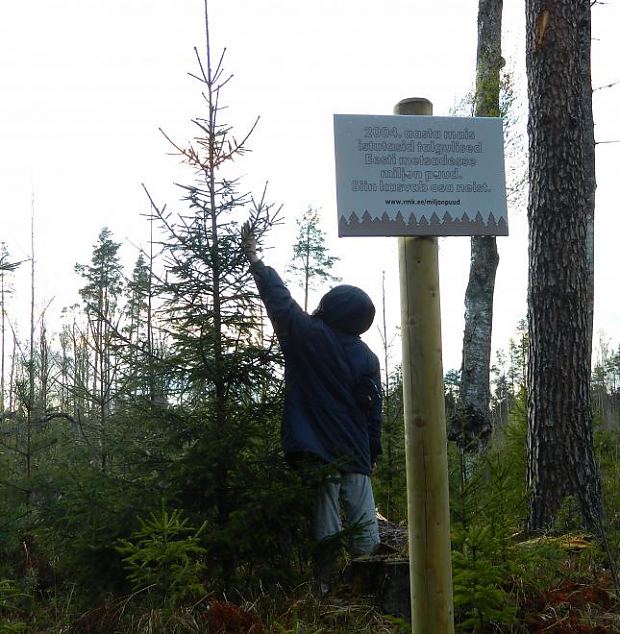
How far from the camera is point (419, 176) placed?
313 centimetres

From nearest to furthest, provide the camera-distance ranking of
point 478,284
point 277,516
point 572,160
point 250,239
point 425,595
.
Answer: point 425,595 → point 277,516 → point 250,239 → point 572,160 → point 478,284

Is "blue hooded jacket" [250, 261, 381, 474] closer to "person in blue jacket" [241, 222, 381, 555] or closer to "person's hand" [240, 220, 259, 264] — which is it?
"person in blue jacket" [241, 222, 381, 555]

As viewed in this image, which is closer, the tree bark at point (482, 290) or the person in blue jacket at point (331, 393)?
the person in blue jacket at point (331, 393)

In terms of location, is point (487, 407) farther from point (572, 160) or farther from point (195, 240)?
point (195, 240)

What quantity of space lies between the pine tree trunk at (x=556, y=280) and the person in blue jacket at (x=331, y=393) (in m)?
1.87

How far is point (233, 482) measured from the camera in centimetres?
497

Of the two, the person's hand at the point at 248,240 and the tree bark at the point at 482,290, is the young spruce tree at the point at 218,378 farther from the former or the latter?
the tree bark at the point at 482,290

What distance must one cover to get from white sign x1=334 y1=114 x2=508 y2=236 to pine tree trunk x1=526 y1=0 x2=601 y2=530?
11.1 ft

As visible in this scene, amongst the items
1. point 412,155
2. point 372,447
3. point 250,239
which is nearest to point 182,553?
point 372,447

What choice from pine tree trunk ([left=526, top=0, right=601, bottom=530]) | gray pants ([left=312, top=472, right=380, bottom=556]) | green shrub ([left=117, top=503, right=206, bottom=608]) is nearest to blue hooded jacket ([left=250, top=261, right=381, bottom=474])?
gray pants ([left=312, top=472, right=380, bottom=556])

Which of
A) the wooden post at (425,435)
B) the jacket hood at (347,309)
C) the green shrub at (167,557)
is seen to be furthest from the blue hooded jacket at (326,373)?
the wooden post at (425,435)

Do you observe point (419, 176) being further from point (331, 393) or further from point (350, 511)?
point (350, 511)

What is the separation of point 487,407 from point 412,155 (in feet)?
26.4

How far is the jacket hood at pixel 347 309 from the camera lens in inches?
201
